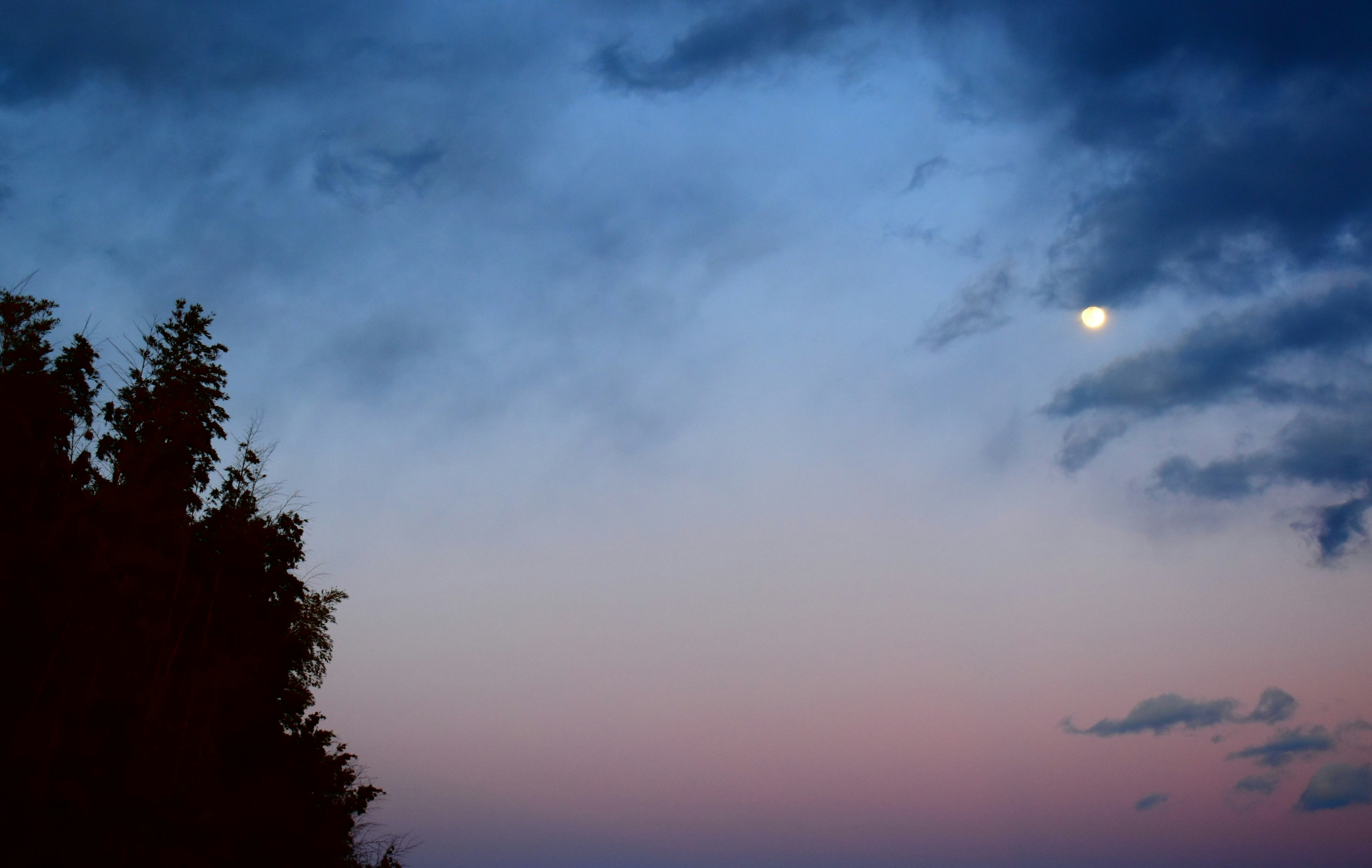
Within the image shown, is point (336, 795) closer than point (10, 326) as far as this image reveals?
No

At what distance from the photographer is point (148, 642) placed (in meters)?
36.0

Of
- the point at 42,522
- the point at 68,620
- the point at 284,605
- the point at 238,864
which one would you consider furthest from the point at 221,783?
the point at 42,522

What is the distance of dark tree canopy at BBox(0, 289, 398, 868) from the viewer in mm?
30766

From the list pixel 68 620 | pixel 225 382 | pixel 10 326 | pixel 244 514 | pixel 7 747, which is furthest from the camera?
pixel 225 382

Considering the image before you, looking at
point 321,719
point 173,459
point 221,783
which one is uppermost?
point 173,459

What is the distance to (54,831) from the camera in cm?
2878

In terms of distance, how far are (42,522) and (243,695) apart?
9.72 meters

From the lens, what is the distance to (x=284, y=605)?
40406 millimetres

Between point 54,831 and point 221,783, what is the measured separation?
9.19 metres

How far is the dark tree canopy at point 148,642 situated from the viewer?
3077 centimetres

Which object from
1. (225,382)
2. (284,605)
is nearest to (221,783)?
(284,605)

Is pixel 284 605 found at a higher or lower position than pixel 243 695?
higher

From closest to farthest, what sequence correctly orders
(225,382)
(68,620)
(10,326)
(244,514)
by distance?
(68,620) → (10,326) → (244,514) → (225,382)

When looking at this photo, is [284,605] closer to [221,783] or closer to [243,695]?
[243,695]
